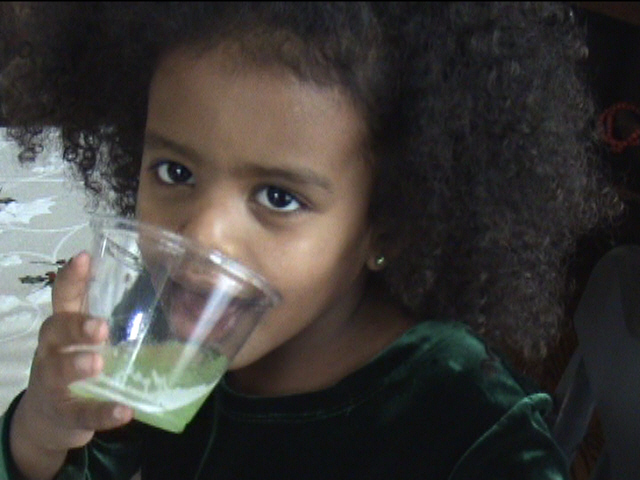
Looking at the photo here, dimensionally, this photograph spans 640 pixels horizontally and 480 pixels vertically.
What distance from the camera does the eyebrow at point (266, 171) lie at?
0.71 m

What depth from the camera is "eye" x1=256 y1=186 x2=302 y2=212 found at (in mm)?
739

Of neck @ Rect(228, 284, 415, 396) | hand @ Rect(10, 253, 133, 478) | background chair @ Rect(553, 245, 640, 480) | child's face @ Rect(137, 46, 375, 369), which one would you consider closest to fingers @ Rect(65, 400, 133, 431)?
hand @ Rect(10, 253, 133, 478)

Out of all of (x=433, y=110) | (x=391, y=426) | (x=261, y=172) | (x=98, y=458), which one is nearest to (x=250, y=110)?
(x=261, y=172)

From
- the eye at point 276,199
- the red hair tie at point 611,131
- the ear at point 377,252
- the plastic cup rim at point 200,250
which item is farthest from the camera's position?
the red hair tie at point 611,131

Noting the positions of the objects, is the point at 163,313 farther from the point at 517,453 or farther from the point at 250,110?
the point at 517,453

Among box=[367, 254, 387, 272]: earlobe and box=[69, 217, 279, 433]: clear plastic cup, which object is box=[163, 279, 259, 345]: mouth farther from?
box=[367, 254, 387, 272]: earlobe

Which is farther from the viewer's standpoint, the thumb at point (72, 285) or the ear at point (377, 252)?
the ear at point (377, 252)

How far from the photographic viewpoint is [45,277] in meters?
1.25

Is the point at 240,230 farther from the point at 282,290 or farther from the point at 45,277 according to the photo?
the point at 45,277

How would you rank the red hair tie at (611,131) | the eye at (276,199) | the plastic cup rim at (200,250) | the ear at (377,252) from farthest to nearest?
the red hair tie at (611,131) < the ear at (377,252) < the eye at (276,199) < the plastic cup rim at (200,250)

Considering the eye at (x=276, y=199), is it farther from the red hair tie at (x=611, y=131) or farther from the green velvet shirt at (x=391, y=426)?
the red hair tie at (x=611, y=131)

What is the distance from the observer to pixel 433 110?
75cm

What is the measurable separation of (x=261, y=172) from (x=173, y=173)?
0.30ft

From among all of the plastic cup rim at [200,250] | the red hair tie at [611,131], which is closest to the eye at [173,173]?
the plastic cup rim at [200,250]
